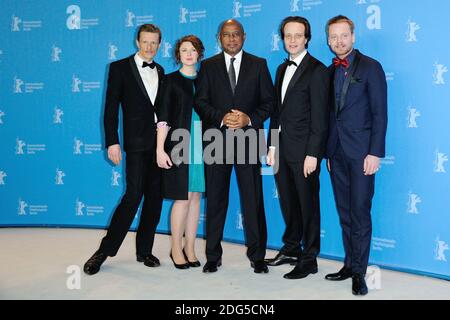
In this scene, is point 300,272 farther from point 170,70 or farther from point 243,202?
point 170,70

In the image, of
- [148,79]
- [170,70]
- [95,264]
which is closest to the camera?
[95,264]

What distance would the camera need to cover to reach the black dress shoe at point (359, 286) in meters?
3.01

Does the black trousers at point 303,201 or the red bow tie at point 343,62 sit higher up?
the red bow tie at point 343,62

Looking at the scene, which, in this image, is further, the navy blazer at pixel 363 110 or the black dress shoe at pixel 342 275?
the black dress shoe at pixel 342 275

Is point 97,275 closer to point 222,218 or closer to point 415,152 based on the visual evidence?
point 222,218

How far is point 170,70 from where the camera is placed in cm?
481

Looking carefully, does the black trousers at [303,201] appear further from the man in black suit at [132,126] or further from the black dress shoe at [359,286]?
the man in black suit at [132,126]

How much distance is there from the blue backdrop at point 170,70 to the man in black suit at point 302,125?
60 cm

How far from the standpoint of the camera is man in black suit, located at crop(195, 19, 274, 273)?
10.7 feet

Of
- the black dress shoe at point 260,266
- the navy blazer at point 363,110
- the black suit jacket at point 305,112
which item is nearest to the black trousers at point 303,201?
the black suit jacket at point 305,112

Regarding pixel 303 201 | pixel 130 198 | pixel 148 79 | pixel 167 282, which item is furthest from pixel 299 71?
pixel 167 282

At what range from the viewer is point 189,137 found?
340 cm

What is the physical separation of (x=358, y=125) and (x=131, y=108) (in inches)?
59.9
